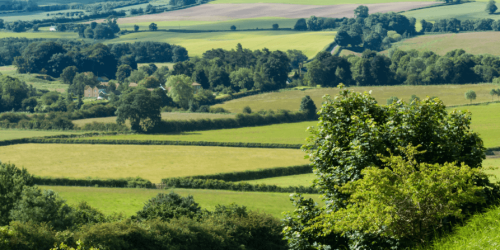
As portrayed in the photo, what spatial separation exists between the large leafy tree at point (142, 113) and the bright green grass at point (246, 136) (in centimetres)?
510

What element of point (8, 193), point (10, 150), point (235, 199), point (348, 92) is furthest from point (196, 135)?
point (348, 92)

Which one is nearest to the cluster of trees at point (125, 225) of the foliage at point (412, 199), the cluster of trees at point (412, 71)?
the foliage at point (412, 199)

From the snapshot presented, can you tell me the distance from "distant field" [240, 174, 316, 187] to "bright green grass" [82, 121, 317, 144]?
26.9 m

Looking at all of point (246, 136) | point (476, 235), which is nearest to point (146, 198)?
point (476, 235)

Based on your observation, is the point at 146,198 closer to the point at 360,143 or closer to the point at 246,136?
the point at 360,143

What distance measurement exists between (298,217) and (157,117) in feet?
341

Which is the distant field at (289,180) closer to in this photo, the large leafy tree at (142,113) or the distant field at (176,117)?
the large leafy tree at (142,113)

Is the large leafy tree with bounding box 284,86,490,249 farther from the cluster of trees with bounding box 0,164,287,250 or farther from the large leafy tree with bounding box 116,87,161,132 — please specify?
the large leafy tree with bounding box 116,87,161,132

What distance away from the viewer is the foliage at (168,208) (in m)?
→ 51.5

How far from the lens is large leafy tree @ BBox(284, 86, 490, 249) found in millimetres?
23984

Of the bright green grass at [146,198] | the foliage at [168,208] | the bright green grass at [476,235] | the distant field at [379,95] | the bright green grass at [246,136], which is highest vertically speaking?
the bright green grass at [476,235]

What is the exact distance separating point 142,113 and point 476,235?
367ft

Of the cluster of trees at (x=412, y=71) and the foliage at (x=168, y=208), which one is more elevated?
the foliage at (x=168, y=208)

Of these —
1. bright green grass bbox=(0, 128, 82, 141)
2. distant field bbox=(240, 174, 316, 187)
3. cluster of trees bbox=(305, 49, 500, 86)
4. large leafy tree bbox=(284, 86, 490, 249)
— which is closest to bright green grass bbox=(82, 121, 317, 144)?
bright green grass bbox=(0, 128, 82, 141)
